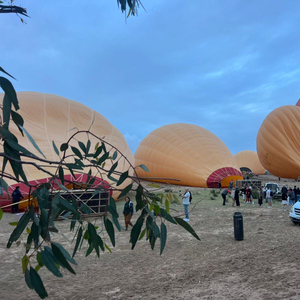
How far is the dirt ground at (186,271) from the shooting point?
546 cm

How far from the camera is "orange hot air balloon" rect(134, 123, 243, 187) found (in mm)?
27547

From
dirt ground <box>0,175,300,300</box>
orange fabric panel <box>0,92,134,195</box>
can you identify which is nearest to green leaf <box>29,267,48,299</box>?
dirt ground <box>0,175,300,300</box>

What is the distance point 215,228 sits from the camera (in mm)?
11469

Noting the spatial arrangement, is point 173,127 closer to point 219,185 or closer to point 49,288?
point 219,185

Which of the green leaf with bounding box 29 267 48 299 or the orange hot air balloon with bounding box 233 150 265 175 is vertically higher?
the orange hot air balloon with bounding box 233 150 265 175

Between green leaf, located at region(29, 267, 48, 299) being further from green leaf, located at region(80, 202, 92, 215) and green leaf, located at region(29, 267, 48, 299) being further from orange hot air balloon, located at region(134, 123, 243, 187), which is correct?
orange hot air balloon, located at region(134, 123, 243, 187)

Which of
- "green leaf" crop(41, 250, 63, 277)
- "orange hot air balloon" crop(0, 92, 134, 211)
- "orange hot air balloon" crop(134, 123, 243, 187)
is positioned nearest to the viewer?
"green leaf" crop(41, 250, 63, 277)

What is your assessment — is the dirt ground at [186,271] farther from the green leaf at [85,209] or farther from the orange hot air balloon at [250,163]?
the orange hot air balloon at [250,163]

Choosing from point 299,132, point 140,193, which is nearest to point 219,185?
point 299,132

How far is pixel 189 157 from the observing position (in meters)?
28.2

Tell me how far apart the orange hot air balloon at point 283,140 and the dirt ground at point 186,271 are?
21765mm

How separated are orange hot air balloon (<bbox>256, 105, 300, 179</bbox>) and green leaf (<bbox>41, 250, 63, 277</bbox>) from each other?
31.3 meters

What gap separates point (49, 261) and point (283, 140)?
3146cm

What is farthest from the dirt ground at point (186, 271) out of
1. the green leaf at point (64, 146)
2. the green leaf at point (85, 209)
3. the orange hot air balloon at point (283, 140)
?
the orange hot air balloon at point (283, 140)
